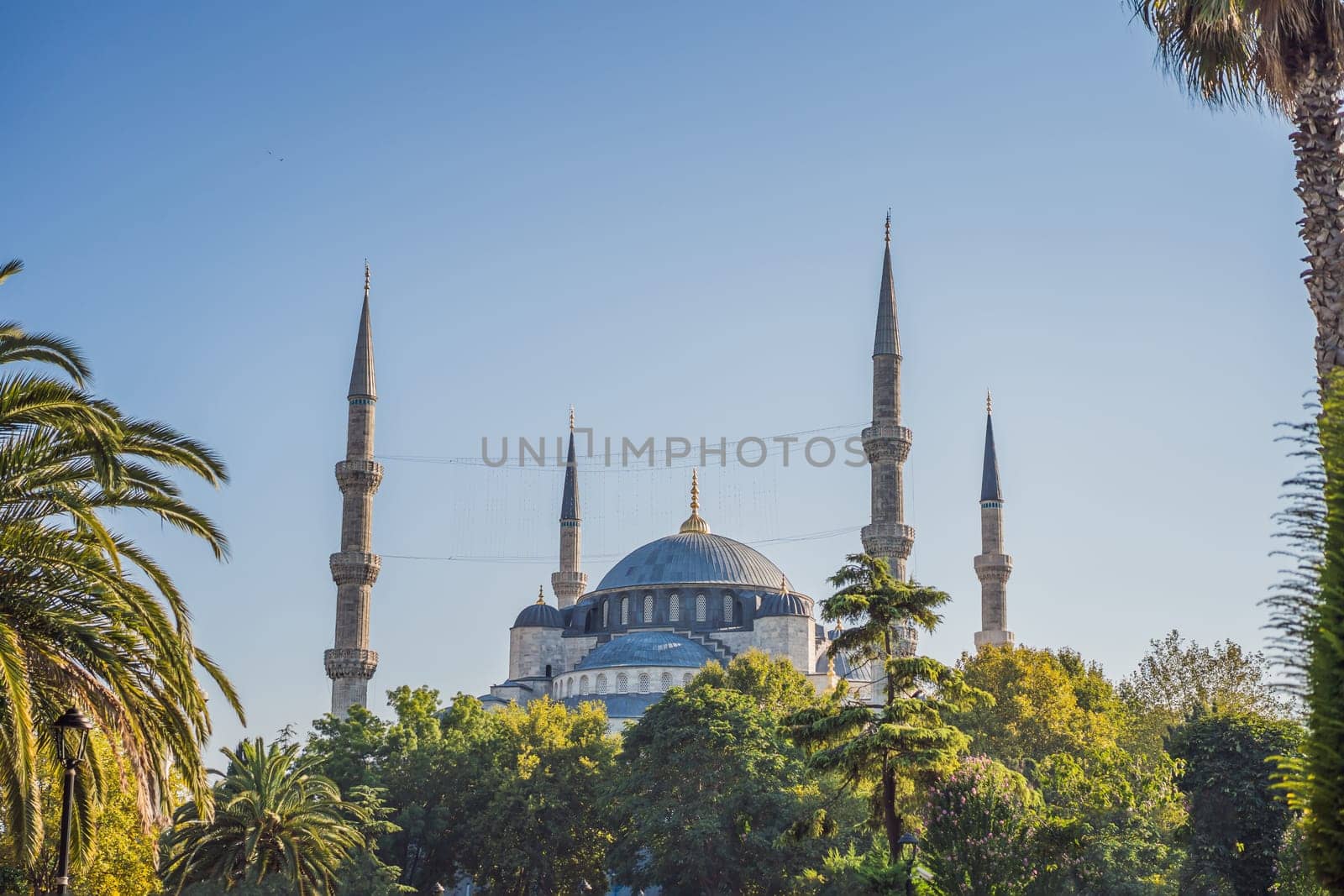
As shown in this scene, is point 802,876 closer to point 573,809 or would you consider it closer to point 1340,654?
point 573,809

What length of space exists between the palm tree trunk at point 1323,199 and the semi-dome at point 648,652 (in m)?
51.8

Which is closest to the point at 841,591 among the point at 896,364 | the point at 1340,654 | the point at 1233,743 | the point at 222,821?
the point at 1233,743

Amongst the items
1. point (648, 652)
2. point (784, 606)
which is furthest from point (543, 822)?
point (784, 606)

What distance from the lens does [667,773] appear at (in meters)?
41.5

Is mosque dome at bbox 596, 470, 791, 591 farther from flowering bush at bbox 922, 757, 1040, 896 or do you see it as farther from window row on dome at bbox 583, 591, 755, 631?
flowering bush at bbox 922, 757, 1040, 896

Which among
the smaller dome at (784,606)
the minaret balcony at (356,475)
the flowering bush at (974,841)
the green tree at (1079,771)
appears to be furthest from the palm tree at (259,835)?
the smaller dome at (784,606)

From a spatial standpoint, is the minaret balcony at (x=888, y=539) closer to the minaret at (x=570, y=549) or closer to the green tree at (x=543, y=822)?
the green tree at (x=543, y=822)

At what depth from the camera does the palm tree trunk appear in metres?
13.0

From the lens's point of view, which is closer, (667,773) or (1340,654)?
(1340,654)

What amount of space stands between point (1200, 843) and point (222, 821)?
19.3m

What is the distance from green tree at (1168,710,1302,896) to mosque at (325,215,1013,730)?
18620 mm

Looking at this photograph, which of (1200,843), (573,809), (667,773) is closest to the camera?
(1200,843)

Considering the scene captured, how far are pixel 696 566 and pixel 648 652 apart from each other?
8.43 meters

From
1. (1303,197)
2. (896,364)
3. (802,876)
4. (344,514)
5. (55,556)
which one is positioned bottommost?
(802,876)
